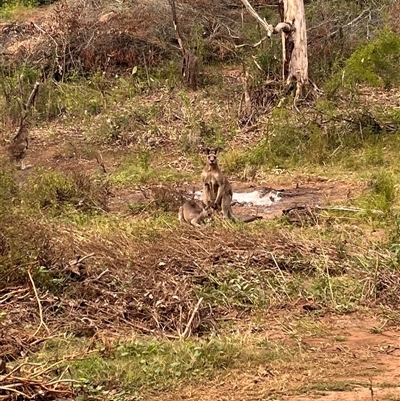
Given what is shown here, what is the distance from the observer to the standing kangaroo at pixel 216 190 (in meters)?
11.8

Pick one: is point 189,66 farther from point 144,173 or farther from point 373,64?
point 144,173

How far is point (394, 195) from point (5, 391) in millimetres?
7490

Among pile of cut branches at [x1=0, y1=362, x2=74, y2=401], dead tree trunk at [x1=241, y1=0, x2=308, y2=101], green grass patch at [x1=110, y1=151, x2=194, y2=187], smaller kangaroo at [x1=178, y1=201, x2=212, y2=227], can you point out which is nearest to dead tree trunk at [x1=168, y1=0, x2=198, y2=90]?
dead tree trunk at [x1=241, y1=0, x2=308, y2=101]

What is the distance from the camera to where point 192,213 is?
36.8 feet

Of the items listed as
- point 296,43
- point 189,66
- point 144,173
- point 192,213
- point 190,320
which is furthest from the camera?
point 189,66

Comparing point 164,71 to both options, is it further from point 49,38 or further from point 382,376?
point 382,376

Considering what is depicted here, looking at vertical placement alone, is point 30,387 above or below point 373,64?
above

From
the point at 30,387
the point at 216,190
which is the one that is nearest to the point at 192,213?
A: the point at 216,190

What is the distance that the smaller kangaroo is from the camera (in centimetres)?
1104

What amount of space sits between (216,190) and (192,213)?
0.99 meters

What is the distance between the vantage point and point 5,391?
214 inches

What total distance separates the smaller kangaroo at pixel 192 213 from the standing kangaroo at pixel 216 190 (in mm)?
331

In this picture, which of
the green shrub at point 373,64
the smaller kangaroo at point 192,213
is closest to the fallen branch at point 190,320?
the smaller kangaroo at point 192,213

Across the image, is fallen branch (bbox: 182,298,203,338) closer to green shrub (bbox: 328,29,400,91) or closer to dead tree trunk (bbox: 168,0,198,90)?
green shrub (bbox: 328,29,400,91)
